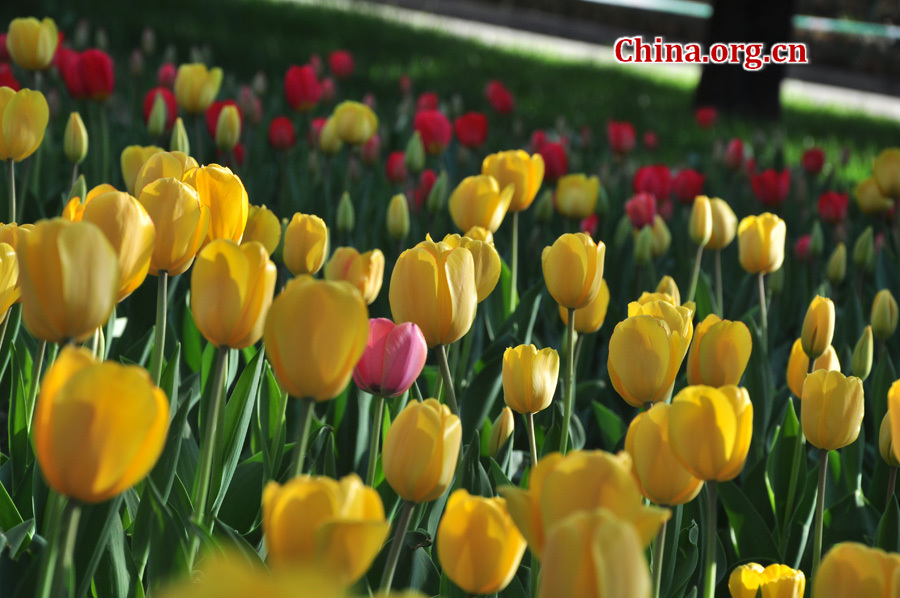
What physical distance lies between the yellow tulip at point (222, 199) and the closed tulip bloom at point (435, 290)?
0.17 meters

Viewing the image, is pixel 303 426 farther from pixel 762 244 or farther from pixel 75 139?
pixel 75 139

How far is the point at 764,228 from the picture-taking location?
1557mm

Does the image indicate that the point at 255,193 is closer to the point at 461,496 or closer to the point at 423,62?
the point at 461,496

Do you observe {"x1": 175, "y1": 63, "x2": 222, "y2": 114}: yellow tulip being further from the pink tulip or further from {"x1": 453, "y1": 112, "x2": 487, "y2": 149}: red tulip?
the pink tulip

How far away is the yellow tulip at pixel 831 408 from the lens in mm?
932

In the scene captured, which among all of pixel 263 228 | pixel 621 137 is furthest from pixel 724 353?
pixel 621 137

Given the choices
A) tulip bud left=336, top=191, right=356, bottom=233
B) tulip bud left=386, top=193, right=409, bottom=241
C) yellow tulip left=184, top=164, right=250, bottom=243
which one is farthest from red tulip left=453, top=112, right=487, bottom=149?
yellow tulip left=184, top=164, right=250, bottom=243

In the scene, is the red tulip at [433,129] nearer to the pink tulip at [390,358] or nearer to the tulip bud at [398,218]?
the tulip bud at [398,218]

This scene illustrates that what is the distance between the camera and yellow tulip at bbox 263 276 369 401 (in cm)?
63

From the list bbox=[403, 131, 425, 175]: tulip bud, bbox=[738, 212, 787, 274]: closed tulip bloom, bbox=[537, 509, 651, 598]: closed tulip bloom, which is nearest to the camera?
bbox=[537, 509, 651, 598]: closed tulip bloom

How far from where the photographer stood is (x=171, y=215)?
86cm

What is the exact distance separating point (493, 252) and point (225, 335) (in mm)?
395

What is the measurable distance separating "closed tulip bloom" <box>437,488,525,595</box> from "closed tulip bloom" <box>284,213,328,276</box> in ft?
1.98

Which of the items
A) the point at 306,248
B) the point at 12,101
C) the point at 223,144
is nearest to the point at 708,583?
the point at 306,248
